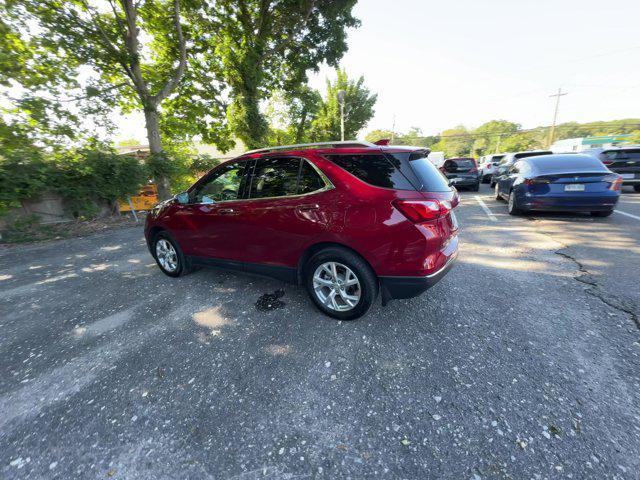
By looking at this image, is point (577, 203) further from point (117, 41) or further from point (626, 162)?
point (117, 41)

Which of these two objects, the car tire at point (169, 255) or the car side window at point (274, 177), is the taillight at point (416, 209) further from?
the car tire at point (169, 255)

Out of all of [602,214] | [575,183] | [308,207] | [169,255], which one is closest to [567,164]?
[575,183]

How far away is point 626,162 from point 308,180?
40.6ft

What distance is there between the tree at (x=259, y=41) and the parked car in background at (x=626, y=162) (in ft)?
38.3

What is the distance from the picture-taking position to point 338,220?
2594mm

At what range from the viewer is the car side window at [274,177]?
9.60 ft

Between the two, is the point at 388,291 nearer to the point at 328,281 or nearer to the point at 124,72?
the point at 328,281

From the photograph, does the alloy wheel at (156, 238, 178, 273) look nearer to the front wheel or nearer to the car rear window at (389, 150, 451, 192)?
the front wheel

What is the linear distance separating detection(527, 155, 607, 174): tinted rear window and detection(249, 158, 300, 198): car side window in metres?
6.22

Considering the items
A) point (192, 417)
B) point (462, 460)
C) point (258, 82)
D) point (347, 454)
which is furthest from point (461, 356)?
point (258, 82)

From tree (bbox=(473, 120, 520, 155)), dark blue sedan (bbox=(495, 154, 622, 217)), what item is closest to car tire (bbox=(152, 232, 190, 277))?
dark blue sedan (bbox=(495, 154, 622, 217))

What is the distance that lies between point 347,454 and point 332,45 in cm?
1594

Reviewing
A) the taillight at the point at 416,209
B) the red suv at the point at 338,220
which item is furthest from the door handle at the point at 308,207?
Result: the taillight at the point at 416,209

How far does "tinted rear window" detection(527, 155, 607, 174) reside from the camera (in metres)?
5.83
